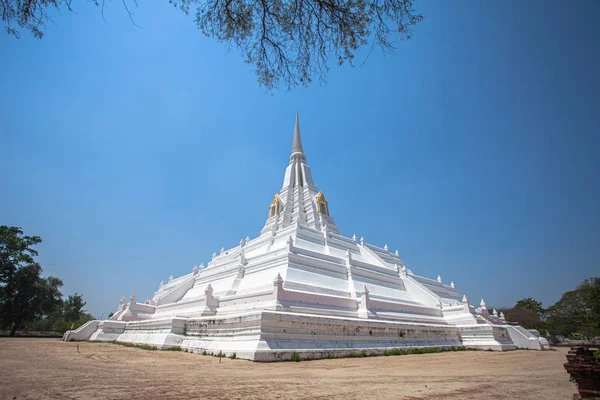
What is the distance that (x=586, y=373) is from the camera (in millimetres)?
5059

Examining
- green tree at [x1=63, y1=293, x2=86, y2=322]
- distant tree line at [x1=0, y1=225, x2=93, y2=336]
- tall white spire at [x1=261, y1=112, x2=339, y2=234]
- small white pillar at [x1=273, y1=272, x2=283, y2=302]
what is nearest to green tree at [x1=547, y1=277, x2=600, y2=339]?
tall white spire at [x1=261, y1=112, x2=339, y2=234]

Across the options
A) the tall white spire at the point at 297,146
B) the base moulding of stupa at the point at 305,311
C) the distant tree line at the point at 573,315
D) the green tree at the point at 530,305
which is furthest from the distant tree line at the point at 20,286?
the green tree at the point at 530,305

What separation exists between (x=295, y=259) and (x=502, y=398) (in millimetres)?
17213

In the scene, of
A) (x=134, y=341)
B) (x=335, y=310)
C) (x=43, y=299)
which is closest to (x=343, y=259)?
(x=335, y=310)

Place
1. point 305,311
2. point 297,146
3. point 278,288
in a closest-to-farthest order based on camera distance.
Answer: point 278,288
point 305,311
point 297,146

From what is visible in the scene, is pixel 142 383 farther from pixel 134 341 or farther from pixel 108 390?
pixel 134 341

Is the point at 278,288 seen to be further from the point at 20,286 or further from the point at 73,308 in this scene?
the point at 73,308

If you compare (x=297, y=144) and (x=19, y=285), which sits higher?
(x=297, y=144)

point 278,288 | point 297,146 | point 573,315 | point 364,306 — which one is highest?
point 297,146

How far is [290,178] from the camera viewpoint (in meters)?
43.5

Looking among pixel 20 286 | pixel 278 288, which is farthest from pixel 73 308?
pixel 278 288

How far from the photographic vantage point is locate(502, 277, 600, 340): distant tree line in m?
35.0

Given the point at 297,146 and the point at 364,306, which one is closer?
the point at 364,306

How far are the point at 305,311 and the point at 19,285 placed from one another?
30220mm
